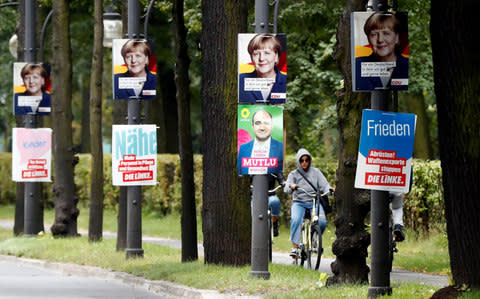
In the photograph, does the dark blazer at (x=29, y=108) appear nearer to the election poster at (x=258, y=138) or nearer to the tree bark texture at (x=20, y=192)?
the tree bark texture at (x=20, y=192)

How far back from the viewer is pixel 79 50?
4250 centimetres

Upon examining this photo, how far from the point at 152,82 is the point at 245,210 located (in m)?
3.55

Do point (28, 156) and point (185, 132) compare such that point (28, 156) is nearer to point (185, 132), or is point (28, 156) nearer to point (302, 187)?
point (185, 132)

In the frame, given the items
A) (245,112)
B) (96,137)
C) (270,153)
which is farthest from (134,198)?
(245,112)

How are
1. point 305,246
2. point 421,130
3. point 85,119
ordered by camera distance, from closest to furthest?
point 305,246, point 421,130, point 85,119

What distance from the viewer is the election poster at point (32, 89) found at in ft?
81.2

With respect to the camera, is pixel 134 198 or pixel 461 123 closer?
pixel 461 123

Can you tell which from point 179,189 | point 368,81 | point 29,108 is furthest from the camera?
point 179,189

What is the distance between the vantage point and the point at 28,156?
80.2 ft

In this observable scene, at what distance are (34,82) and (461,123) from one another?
1547 centimetres

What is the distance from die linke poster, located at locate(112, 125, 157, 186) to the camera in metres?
18.8

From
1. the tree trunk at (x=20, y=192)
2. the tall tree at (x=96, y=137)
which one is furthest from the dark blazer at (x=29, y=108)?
the tall tree at (x=96, y=137)

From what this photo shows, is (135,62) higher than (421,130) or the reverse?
higher

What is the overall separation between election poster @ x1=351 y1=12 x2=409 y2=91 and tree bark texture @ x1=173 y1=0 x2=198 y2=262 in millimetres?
6002
